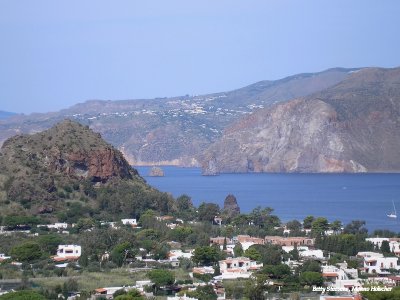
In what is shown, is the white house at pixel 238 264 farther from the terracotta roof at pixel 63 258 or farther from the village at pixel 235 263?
the terracotta roof at pixel 63 258

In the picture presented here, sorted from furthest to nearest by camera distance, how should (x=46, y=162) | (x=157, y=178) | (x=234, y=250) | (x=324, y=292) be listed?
1. (x=157, y=178)
2. (x=46, y=162)
3. (x=234, y=250)
4. (x=324, y=292)

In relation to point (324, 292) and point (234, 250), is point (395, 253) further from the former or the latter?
point (324, 292)

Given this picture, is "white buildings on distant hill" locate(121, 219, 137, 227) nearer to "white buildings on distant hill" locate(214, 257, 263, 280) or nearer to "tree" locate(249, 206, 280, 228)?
"tree" locate(249, 206, 280, 228)

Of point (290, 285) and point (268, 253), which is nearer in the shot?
point (290, 285)

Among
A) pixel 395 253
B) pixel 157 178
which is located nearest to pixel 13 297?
pixel 395 253

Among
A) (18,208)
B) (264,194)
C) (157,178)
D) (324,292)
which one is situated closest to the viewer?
(324,292)
